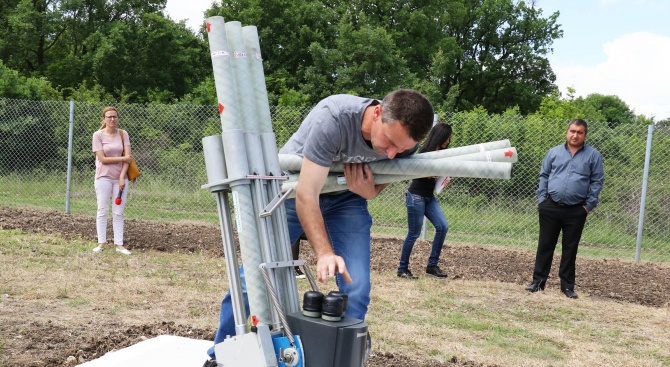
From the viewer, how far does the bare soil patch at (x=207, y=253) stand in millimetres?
4750

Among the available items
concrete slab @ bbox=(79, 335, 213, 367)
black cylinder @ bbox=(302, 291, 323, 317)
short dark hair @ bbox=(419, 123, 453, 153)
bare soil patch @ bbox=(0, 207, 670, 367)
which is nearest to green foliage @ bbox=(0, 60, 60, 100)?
bare soil patch @ bbox=(0, 207, 670, 367)

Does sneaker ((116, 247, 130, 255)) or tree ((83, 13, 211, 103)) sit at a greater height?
tree ((83, 13, 211, 103))

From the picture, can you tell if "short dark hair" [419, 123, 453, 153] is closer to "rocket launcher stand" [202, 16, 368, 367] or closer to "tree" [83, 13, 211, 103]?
"rocket launcher stand" [202, 16, 368, 367]

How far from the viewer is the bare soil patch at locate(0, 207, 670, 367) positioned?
15.6 ft

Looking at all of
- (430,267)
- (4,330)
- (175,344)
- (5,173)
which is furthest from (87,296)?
(5,173)

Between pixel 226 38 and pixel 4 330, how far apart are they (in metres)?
3.17

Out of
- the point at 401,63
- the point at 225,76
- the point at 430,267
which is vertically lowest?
the point at 430,267

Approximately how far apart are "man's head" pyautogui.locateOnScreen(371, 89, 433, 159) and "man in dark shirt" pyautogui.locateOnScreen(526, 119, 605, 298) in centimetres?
471

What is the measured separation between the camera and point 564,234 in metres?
7.69

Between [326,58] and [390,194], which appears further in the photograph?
[326,58]

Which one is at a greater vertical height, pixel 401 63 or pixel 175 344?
pixel 401 63

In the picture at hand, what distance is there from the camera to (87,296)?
6359mm

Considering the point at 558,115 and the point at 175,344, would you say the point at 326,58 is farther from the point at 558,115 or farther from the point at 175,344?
the point at 175,344

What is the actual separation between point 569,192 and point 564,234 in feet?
1.68
